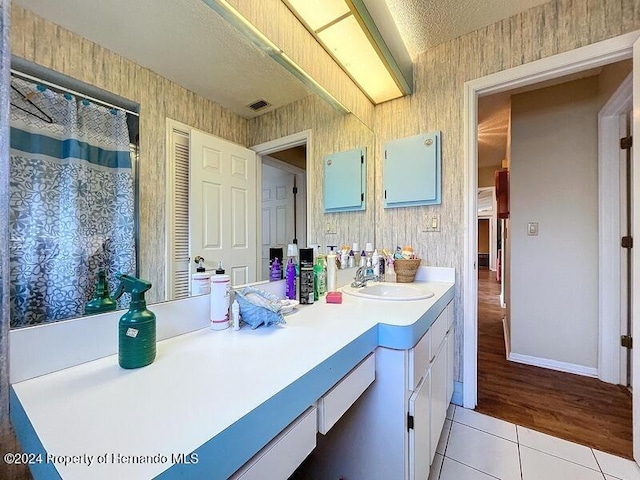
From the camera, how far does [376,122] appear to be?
2088mm

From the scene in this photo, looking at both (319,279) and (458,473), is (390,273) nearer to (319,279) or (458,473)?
(319,279)

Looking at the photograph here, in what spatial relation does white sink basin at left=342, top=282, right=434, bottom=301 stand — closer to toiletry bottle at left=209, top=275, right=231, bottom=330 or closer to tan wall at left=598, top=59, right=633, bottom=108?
toiletry bottle at left=209, top=275, right=231, bottom=330

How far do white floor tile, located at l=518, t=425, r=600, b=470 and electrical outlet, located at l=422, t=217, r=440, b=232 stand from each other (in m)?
1.21

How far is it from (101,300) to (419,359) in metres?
0.97

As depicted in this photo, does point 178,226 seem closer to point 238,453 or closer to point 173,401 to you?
point 173,401

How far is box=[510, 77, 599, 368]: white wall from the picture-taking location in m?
2.12

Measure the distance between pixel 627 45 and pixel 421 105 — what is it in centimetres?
97

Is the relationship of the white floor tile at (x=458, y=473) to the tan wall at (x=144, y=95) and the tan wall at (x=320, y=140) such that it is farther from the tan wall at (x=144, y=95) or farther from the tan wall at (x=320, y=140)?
the tan wall at (x=144, y=95)

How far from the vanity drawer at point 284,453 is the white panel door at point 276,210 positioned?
640 mm

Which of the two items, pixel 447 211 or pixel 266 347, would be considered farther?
pixel 447 211

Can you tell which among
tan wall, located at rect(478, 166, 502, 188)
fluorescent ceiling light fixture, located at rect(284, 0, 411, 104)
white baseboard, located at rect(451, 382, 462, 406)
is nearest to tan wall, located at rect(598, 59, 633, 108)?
fluorescent ceiling light fixture, located at rect(284, 0, 411, 104)

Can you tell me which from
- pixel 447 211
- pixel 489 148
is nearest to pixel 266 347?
pixel 447 211

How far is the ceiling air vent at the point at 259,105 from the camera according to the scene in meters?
1.11

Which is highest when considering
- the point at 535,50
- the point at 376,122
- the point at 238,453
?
the point at 535,50
